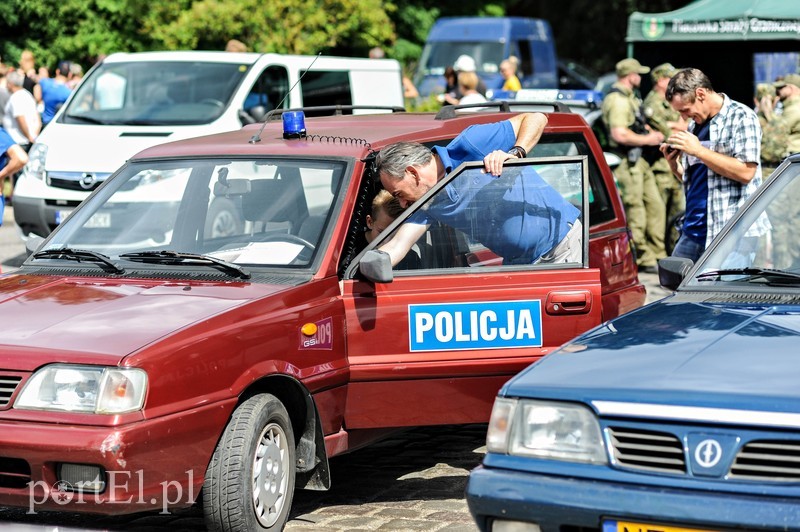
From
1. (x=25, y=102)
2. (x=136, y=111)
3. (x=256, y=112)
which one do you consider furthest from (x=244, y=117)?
(x=25, y=102)

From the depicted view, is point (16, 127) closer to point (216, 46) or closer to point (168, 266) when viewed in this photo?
point (216, 46)

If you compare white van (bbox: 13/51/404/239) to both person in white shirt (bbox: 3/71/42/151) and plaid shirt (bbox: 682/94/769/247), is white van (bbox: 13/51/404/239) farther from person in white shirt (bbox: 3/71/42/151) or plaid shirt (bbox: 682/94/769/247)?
plaid shirt (bbox: 682/94/769/247)

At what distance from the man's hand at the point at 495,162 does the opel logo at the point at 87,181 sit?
6.60 metres

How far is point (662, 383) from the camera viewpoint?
3.67 metres

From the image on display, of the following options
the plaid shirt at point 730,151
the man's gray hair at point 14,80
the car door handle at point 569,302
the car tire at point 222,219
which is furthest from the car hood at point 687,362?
the man's gray hair at point 14,80

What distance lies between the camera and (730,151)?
6738 mm

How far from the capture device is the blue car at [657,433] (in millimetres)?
3430

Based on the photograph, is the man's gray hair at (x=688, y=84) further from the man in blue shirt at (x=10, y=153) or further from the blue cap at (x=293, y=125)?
the man in blue shirt at (x=10, y=153)

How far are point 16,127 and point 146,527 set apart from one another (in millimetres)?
11542

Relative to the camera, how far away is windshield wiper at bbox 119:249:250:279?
5191 millimetres

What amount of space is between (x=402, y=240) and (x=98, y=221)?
1510 mm

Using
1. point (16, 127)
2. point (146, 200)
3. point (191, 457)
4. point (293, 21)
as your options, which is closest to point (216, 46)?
point (293, 21)

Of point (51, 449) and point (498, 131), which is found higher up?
point (498, 131)

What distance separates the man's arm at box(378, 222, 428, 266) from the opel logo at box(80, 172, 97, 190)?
21.4 ft
